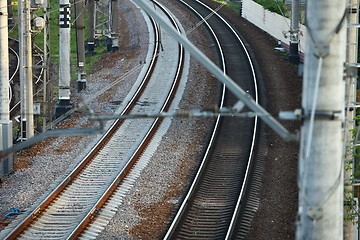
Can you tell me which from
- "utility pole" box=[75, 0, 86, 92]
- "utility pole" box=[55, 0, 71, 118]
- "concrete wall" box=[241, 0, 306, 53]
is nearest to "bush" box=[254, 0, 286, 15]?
"concrete wall" box=[241, 0, 306, 53]

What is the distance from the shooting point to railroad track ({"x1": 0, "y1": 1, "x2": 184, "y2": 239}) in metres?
13.9

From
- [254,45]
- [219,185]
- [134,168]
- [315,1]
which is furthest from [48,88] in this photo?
[315,1]

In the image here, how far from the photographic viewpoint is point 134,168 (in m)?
17.8

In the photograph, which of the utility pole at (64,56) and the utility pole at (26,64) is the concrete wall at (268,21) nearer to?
the utility pole at (64,56)

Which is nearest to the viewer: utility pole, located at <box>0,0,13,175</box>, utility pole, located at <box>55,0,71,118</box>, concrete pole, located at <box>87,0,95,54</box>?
utility pole, located at <box>0,0,13,175</box>

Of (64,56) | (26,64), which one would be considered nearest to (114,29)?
(64,56)

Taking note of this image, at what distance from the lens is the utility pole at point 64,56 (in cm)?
2348

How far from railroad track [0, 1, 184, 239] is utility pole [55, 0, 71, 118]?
86.6 inches

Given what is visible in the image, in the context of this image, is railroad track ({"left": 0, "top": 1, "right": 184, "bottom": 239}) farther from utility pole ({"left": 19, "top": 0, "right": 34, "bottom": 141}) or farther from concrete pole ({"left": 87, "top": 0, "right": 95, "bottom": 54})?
concrete pole ({"left": 87, "top": 0, "right": 95, "bottom": 54})

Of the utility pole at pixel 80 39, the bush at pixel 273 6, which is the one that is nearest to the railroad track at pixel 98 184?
the utility pole at pixel 80 39

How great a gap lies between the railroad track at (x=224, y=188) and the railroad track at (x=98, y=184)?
5.23 feet

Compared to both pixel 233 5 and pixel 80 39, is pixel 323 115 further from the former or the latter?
pixel 233 5

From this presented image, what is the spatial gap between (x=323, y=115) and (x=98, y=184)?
36.9 ft

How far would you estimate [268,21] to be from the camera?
36.8 meters
